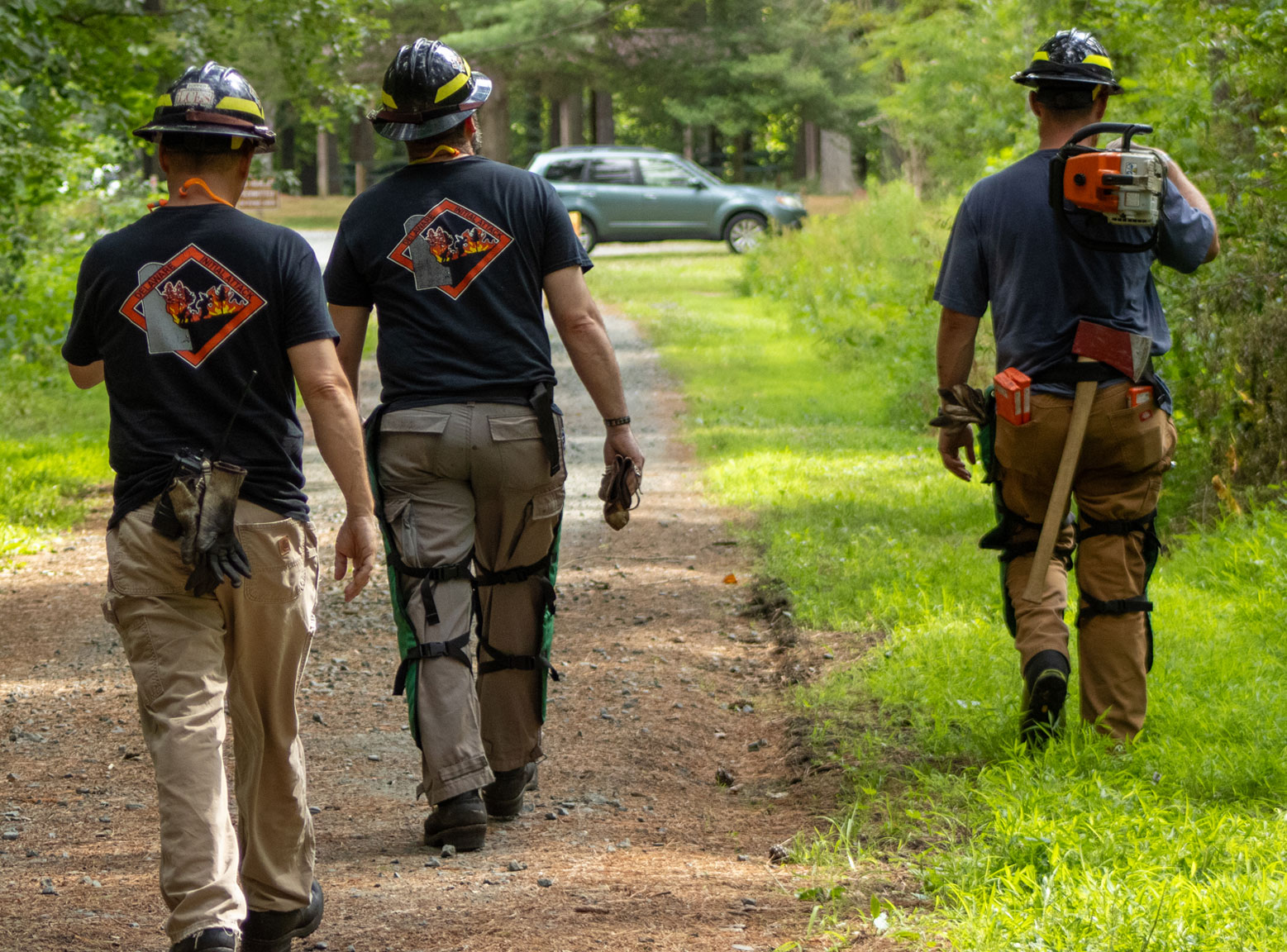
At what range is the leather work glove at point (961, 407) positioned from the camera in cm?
467

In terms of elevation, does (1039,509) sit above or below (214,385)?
below

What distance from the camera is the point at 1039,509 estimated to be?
15.2ft

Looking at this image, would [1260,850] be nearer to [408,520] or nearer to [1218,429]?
[408,520]

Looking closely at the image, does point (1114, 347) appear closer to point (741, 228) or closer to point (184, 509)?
point (184, 509)

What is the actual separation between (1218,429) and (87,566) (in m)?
6.08

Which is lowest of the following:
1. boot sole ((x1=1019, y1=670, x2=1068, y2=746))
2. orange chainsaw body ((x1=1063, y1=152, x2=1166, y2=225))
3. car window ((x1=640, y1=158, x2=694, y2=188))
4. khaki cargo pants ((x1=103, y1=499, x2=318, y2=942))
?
boot sole ((x1=1019, y1=670, x2=1068, y2=746))

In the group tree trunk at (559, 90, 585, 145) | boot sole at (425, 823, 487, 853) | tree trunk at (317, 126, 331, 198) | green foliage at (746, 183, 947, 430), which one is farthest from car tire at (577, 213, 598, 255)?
boot sole at (425, 823, 487, 853)

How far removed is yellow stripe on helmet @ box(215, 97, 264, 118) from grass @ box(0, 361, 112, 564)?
562 cm

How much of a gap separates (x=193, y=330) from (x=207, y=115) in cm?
48

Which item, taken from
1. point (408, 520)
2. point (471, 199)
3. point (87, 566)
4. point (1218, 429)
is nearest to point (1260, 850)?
point (408, 520)

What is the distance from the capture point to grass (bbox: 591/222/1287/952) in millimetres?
3385

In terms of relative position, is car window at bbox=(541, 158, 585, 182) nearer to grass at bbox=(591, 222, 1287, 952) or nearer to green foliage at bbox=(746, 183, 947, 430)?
green foliage at bbox=(746, 183, 947, 430)

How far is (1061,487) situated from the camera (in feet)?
14.5

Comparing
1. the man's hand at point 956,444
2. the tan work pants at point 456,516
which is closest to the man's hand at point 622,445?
the tan work pants at point 456,516
